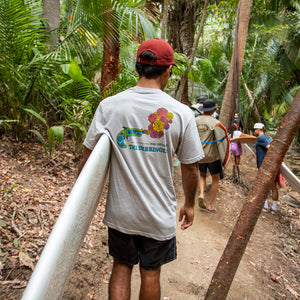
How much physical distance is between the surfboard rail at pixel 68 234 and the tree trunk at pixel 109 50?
2982 mm

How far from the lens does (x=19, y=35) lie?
4336mm

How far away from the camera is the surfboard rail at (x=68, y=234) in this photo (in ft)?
2.94

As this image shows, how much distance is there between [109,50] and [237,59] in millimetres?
3618

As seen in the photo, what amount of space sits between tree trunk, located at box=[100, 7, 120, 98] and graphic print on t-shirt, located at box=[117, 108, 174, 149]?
2.83 m

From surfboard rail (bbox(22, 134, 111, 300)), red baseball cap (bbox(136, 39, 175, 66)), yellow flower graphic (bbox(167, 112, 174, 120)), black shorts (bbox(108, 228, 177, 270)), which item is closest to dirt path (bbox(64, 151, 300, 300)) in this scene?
black shorts (bbox(108, 228, 177, 270))

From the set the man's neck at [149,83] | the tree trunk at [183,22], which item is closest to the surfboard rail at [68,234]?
the man's neck at [149,83]

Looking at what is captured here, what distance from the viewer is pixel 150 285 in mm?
1700

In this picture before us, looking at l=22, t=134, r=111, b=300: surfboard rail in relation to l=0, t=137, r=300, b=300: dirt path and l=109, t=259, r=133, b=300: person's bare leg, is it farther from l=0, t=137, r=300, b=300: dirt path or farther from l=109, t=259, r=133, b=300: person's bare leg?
l=0, t=137, r=300, b=300: dirt path

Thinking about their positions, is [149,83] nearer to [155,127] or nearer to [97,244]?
[155,127]

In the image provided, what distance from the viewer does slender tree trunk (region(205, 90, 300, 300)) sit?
6.52 ft

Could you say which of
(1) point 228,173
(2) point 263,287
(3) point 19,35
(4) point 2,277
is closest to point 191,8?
(1) point 228,173

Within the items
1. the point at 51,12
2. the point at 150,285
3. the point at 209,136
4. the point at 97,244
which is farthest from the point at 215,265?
the point at 51,12

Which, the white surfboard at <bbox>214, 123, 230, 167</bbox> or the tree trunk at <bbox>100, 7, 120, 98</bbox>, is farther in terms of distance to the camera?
the white surfboard at <bbox>214, 123, 230, 167</bbox>

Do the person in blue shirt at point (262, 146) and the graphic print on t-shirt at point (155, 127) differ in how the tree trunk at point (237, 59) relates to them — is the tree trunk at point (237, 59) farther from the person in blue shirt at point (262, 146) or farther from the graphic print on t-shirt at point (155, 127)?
the graphic print on t-shirt at point (155, 127)
